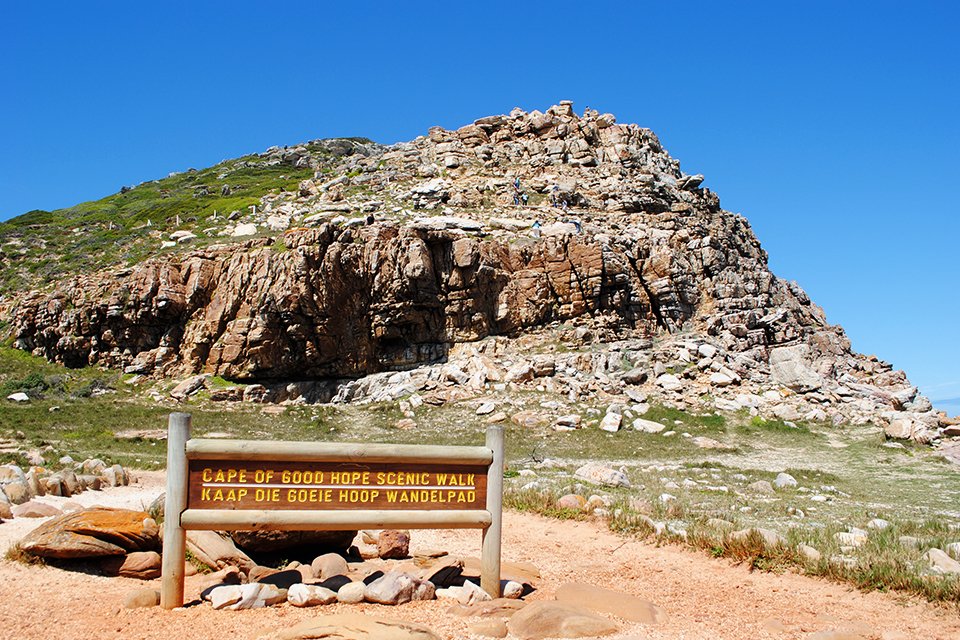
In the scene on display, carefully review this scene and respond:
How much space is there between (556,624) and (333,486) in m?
2.45

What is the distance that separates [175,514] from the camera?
6242mm

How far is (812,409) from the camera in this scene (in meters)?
29.2

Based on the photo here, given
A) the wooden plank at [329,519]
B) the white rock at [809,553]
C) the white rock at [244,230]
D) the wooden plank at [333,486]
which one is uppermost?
the white rock at [244,230]

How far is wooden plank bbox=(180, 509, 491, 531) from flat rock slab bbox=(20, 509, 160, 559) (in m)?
1.90

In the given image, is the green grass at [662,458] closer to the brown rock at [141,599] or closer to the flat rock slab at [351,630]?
the flat rock slab at [351,630]

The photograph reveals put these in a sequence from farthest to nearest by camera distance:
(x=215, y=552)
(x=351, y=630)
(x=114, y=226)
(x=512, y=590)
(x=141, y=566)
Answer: (x=114, y=226) → (x=215, y=552) → (x=141, y=566) → (x=512, y=590) → (x=351, y=630)

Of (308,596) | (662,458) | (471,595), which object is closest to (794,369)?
(662,458)

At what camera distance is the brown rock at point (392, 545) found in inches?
339

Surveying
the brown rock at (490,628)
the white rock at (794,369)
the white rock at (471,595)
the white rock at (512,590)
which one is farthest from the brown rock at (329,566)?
the white rock at (794,369)

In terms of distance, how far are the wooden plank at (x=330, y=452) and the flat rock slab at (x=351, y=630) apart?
1533 millimetres

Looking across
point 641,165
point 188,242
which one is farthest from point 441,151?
point 188,242

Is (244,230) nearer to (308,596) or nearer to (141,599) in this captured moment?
(141,599)

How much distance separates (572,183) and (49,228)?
144ft

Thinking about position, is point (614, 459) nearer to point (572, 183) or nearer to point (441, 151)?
point (572, 183)
